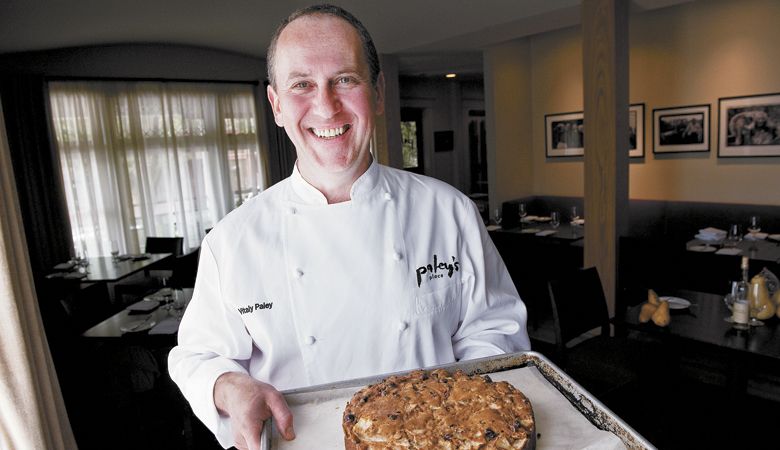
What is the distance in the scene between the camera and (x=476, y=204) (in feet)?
17.6

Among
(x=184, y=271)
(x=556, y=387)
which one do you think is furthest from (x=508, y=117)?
(x=556, y=387)

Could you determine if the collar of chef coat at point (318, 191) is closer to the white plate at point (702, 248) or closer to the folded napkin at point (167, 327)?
the folded napkin at point (167, 327)

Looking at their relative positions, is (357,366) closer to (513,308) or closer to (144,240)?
(513,308)

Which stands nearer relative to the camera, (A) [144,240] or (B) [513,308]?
(B) [513,308]

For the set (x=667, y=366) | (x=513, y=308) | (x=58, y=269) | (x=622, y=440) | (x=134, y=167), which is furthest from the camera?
(x=134, y=167)

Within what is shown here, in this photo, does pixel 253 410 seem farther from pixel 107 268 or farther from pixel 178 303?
pixel 107 268

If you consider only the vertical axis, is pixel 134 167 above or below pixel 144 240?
above

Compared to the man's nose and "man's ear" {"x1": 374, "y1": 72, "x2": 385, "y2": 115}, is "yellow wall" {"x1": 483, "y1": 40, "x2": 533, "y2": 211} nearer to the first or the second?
"man's ear" {"x1": 374, "y1": 72, "x2": 385, "y2": 115}

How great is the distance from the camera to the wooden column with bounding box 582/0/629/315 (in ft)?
12.7

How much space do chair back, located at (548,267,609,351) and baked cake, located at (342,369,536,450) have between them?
7.44ft

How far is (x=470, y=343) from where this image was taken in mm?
1169

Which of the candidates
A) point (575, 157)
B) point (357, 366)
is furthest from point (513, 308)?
point (575, 157)

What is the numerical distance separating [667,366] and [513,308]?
216cm

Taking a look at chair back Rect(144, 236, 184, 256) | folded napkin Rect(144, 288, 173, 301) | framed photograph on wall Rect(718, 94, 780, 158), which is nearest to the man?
folded napkin Rect(144, 288, 173, 301)
